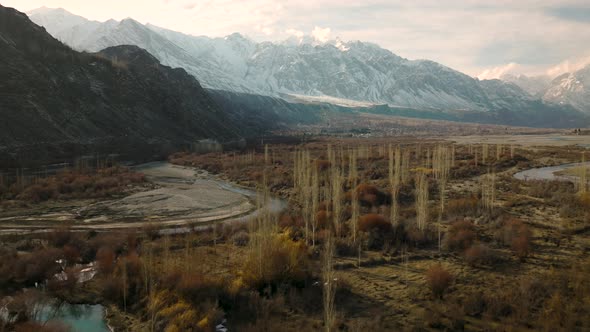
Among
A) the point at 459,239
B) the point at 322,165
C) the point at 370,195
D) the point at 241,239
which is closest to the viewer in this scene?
the point at 459,239

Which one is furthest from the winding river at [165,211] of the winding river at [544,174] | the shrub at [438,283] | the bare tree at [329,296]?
the winding river at [544,174]

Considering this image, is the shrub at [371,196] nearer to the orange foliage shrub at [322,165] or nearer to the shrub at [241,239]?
the shrub at [241,239]

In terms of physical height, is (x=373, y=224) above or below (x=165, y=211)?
above

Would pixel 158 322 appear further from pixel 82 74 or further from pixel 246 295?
pixel 82 74

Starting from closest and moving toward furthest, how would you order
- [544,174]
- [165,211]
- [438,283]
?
1. [438,283]
2. [165,211]
3. [544,174]

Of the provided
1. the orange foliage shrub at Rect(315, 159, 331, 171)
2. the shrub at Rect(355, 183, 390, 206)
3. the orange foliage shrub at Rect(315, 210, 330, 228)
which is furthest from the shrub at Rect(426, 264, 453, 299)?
the orange foliage shrub at Rect(315, 159, 331, 171)

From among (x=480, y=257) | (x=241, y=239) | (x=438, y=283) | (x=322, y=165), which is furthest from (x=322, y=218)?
(x=322, y=165)

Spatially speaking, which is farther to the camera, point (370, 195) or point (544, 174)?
point (544, 174)

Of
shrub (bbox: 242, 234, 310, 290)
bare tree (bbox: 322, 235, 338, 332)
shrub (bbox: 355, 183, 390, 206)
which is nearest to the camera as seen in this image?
bare tree (bbox: 322, 235, 338, 332)

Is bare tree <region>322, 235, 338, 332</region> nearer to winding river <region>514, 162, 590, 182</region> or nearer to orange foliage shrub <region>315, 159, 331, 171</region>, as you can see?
orange foliage shrub <region>315, 159, 331, 171</region>

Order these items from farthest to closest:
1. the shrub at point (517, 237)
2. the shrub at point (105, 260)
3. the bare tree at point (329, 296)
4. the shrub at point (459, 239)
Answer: the shrub at point (459, 239), the shrub at point (517, 237), the shrub at point (105, 260), the bare tree at point (329, 296)

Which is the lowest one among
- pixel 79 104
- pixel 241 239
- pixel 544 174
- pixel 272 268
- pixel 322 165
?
pixel 241 239

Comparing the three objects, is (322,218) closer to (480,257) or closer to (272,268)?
(272,268)
